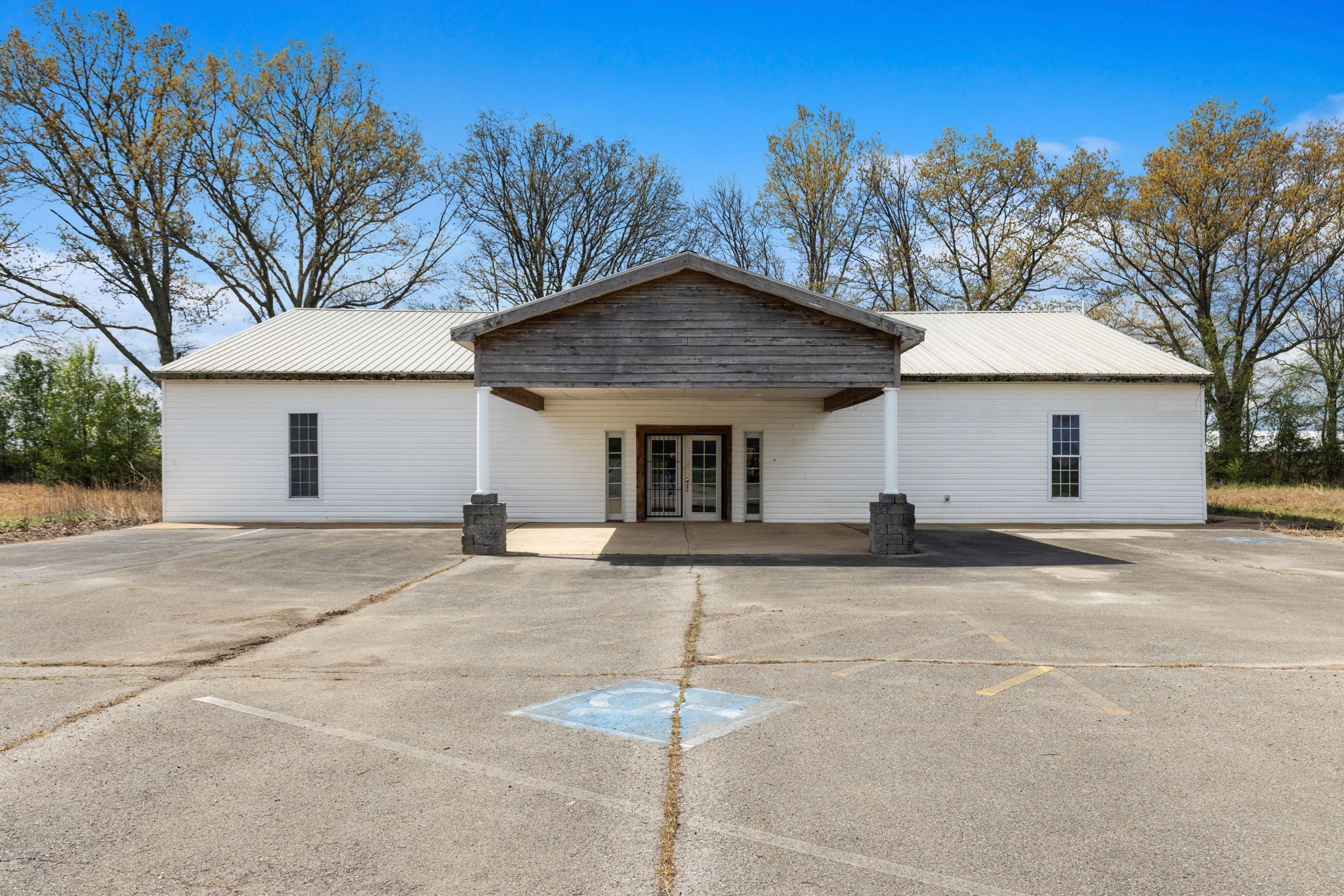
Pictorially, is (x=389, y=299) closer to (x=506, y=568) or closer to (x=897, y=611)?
(x=506, y=568)

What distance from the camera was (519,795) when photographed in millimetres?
3775

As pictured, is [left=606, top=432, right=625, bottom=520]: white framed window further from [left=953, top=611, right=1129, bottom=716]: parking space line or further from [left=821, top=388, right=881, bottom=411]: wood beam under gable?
[left=953, top=611, right=1129, bottom=716]: parking space line

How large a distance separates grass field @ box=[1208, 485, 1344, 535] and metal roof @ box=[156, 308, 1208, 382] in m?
4.17

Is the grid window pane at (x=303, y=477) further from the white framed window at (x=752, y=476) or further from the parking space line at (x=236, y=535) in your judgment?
the white framed window at (x=752, y=476)

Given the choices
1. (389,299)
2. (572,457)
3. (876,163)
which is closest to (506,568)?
(572,457)

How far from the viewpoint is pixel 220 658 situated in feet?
21.2

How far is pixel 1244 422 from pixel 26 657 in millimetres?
35641

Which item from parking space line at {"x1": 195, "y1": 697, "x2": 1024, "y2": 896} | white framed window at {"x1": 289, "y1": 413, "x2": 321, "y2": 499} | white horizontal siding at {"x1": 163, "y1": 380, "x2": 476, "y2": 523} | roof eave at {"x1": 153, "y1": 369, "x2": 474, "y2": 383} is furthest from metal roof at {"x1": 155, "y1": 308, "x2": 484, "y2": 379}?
parking space line at {"x1": 195, "y1": 697, "x2": 1024, "y2": 896}

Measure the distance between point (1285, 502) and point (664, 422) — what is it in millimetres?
16926

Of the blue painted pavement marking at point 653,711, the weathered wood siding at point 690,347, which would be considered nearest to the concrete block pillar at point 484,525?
the weathered wood siding at point 690,347

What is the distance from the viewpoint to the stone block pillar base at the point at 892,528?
13.2m

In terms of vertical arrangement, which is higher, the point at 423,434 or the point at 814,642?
the point at 423,434

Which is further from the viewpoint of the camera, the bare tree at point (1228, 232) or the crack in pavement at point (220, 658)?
the bare tree at point (1228, 232)

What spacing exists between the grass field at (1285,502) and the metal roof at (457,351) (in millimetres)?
4165
